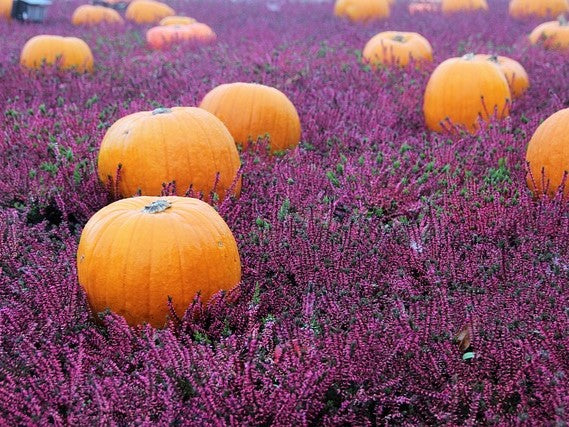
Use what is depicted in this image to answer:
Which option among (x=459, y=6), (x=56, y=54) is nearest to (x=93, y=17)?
(x=56, y=54)

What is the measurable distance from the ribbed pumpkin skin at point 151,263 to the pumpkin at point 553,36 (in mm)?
7104

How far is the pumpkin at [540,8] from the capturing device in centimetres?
1293

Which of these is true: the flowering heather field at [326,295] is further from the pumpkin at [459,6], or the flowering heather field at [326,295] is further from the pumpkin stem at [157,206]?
the pumpkin at [459,6]

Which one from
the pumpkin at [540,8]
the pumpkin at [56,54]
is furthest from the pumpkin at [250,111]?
the pumpkin at [540,8]

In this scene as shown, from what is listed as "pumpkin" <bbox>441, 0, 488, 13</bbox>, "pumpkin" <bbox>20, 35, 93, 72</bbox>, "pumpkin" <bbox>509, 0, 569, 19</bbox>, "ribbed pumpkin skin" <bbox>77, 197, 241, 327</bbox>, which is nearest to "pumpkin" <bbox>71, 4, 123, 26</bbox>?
"pumpkin" <bbox>20, 35, 93, 72</bbox>

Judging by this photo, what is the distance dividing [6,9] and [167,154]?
989 cm

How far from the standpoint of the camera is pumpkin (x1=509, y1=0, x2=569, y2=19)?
42.4 ft

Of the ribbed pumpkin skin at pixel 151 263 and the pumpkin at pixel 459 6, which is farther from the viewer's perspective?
the pumpkin at pixel 459 6

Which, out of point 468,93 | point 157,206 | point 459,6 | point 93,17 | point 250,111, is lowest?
point 157,206

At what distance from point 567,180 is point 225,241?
205 cm

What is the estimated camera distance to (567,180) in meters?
3.74

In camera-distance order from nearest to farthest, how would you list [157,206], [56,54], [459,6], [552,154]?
[157,206] < [552,154] < [56,54] < [459,6]

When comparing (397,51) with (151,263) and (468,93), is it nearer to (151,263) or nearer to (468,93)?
(468,93)

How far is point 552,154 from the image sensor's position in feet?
12.6
